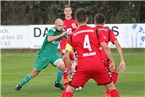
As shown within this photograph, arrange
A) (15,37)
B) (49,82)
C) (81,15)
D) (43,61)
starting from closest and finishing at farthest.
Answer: (81,15)
(43,61)
(49,82)
(15,37)

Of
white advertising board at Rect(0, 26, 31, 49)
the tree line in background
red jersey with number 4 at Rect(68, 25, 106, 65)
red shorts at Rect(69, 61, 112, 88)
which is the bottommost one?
white advertising board at Rect(0, 26, 31, 49)

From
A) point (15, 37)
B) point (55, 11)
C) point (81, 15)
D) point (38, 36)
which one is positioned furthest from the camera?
point (55, 11)

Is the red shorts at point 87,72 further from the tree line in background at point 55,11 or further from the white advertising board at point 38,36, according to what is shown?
the tree line in background at point 55,11

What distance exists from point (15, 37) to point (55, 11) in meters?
6.86

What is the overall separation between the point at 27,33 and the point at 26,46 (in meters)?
0.75

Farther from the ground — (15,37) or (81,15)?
(81,15)

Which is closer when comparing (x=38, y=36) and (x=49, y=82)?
(x=49, y=82)

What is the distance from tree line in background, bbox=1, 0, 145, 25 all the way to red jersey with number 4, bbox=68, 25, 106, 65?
25.3 meters

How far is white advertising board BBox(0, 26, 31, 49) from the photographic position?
29.0 m

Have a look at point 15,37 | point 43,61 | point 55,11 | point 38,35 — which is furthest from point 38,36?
point 43,61

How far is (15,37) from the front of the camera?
95.8 ft

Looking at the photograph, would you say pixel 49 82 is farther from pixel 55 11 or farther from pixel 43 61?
pixel 55 11

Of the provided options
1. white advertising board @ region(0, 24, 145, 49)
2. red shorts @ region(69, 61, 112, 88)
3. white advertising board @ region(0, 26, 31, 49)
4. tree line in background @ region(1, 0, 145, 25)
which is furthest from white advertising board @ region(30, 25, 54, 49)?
red shorts @ region(69, 61, 112, 88)

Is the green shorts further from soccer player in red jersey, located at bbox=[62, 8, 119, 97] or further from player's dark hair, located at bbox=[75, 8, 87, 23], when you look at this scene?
player's dark hair, located at bbox=[75, 8, 87, 23]
